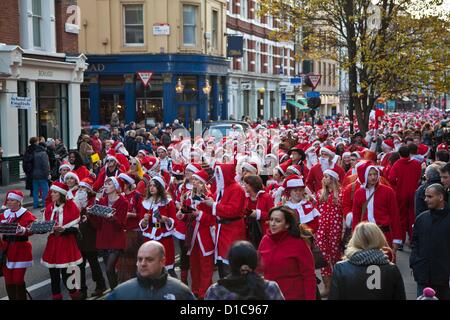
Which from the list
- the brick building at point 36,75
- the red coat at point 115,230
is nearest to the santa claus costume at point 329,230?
the red coat at point 115,230

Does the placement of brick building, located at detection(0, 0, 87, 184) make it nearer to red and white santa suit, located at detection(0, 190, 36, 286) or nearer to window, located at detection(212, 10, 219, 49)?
red and white santa suit, located at detection(0, 190, 36, 286)

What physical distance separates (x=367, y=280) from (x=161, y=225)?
4.20 m

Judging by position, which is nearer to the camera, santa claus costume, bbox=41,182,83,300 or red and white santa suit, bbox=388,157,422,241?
santa claus costume, bbox=41,182,83,300

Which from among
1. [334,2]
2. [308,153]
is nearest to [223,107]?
[334,2]

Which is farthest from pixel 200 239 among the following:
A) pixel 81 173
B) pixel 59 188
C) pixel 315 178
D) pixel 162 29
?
pixel 162 29

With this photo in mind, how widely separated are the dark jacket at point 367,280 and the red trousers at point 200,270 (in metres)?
4.10

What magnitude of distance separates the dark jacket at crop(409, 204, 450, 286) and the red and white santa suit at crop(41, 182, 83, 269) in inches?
161

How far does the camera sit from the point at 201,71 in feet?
132

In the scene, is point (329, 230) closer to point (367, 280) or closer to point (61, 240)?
point (61, 240)

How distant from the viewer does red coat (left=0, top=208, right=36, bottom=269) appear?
8492 mm

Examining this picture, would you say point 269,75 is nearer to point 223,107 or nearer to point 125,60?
point 223,107

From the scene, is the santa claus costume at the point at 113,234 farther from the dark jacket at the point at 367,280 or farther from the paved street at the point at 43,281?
the dark jacket at the point at 367,280

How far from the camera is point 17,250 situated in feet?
28.0

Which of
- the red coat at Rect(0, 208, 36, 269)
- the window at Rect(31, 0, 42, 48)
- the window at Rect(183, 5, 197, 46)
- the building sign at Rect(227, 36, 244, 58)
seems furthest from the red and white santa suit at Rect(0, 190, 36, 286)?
the building sign at Rect(227, 36, 244, 58)
